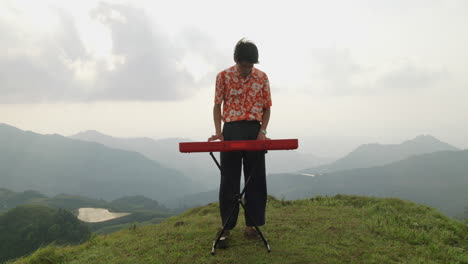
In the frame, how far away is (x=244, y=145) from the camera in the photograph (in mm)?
4344

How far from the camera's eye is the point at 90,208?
599 feet

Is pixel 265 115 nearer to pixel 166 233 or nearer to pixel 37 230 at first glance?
pixel 166 233

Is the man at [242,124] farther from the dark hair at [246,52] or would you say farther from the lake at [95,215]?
the lake at [95,215]

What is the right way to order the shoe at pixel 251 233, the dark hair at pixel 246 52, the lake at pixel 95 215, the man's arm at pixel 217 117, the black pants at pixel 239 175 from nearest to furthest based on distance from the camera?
the dark hair at pixel 246 52 → the black pants at pixel 239 175 → the man's arm at pixel 217 117 → the shoe at pixel 251 233 → the lake at pixel 95 215

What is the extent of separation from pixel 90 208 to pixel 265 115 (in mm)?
200586

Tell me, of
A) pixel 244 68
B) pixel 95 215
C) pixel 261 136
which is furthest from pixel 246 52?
pixel 95 215

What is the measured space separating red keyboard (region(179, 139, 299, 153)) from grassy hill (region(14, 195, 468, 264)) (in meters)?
1.71

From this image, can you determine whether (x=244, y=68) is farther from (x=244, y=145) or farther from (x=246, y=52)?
(x=244, y=145)

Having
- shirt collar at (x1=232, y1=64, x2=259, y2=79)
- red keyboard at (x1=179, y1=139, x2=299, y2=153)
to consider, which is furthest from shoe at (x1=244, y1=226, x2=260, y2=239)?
shirt collar at (x1=232, y1=64, x2=259, y2=79)

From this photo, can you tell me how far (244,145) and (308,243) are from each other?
247 centimetres

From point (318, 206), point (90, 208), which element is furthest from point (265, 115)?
point (90, 208)

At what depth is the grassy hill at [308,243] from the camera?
4980mm

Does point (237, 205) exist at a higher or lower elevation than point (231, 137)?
lower

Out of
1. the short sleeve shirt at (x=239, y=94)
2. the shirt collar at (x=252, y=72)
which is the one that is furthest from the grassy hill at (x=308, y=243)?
the shirt collar at (x=252, y=72)
